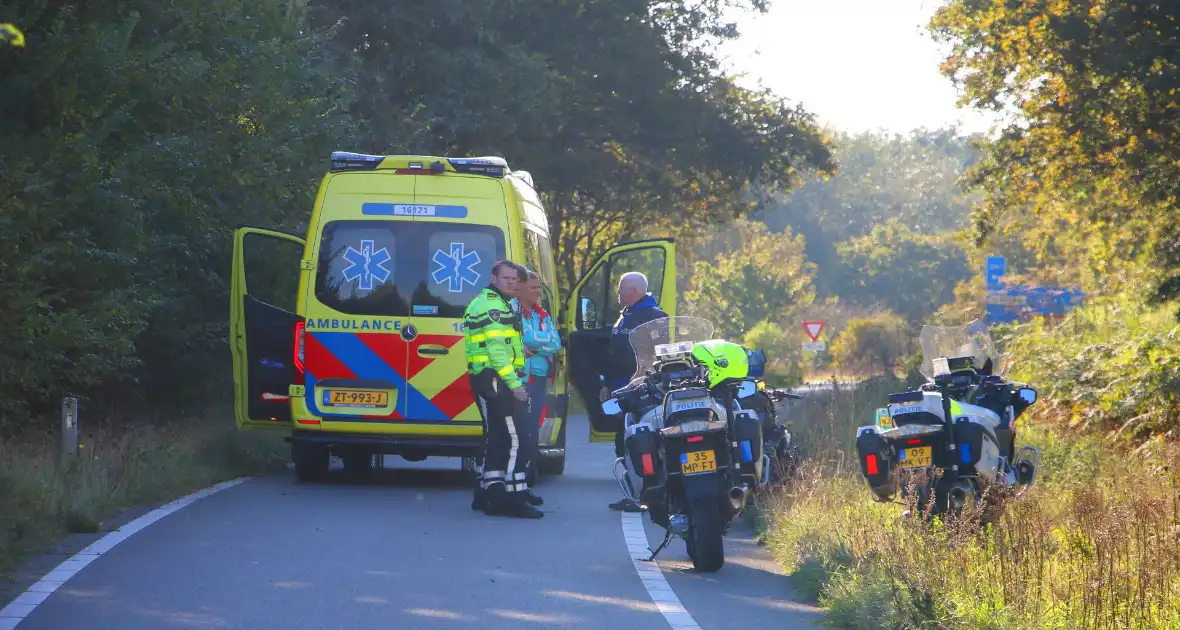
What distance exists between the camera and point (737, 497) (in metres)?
9.66

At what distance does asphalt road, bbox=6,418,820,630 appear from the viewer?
316 inches

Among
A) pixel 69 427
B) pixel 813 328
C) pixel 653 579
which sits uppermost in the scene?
pixel 813 328

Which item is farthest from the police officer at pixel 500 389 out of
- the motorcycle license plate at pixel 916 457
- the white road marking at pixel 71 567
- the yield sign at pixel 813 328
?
the yield sign at pixel 813 328

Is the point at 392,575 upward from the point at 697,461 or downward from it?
downward

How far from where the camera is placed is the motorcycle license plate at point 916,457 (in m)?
9.81

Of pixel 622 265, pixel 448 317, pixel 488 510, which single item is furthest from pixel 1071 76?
pixel 622 265

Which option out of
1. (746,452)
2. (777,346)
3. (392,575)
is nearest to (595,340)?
(746,452)

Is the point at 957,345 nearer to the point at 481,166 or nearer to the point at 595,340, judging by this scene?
the point at 595,340

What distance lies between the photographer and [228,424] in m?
18.7

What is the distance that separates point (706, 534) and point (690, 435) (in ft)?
1.80

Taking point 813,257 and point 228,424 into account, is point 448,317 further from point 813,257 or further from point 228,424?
point 813,257

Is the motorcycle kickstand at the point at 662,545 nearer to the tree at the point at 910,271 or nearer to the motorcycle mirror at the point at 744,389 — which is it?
the motorcycle mirror at the point at 744,389

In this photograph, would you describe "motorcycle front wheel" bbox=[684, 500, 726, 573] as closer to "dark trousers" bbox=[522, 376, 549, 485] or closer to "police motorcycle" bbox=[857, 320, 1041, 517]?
"police motorcycle" bbox=[857, 320, 1041, 517]

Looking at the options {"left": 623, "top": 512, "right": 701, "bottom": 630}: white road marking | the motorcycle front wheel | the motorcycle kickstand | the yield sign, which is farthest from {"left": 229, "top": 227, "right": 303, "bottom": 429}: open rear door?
the yield sign
